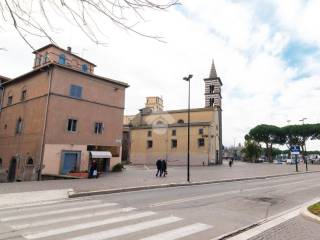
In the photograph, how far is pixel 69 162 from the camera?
90.3 ft

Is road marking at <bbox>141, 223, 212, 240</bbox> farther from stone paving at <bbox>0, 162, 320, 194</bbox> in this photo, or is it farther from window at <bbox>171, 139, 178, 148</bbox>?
window at <bbox>171, 139, 178, 148</bbox>

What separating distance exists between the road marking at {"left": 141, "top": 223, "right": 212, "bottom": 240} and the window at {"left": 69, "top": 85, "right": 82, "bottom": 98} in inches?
942

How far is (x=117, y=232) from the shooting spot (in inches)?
265

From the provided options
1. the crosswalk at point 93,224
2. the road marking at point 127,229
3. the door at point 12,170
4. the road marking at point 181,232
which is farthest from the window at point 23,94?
the road marking at point 181,232

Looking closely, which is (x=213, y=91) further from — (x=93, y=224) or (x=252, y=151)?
(x=93, y=224)

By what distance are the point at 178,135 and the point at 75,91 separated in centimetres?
2988

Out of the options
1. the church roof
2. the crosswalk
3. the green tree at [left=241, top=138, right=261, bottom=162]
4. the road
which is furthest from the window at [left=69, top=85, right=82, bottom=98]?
the green tree at [left=241, top=138, right=261, bottom=162]

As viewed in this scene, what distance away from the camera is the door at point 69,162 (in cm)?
2688

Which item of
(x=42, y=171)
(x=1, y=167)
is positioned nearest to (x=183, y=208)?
(x=42, y=171)

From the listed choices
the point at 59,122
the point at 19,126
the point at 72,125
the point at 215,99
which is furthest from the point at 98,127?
the point at 215,99

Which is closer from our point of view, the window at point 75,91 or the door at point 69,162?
the door at point 69,162

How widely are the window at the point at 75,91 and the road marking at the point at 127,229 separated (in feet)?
75.7

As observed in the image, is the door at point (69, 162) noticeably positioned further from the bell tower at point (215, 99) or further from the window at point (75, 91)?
the bell tower at point (215, 99)

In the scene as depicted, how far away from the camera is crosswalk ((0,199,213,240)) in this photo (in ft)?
21.2
